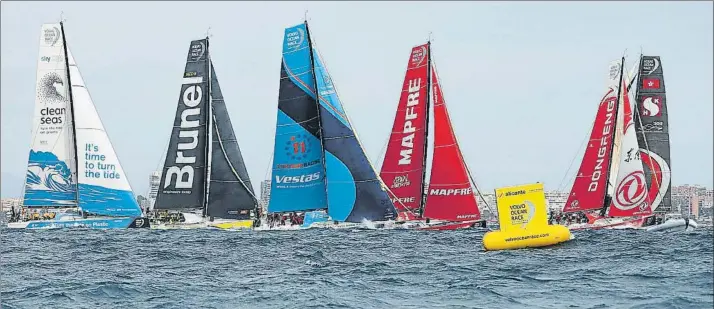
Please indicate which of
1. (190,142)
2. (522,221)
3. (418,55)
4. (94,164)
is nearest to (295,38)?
(418,55)

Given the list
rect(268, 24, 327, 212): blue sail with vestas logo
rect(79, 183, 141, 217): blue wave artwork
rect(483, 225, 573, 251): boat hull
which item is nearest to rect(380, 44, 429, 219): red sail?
rect(268, 24, 327, 212): blue sail with vestas logo

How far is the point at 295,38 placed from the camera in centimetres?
5006

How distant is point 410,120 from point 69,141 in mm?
21148

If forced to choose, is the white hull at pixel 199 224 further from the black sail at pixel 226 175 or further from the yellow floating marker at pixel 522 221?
the yellow floating marker at pixel 522 221

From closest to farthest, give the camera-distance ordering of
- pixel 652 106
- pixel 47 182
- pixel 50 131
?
pixel 50 131 < pixel 47 182 < pixel 652 106

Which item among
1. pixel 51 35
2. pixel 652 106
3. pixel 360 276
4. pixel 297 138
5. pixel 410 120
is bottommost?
pixel 360 276

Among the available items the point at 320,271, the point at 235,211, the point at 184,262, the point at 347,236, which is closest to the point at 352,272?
the point at 320,271

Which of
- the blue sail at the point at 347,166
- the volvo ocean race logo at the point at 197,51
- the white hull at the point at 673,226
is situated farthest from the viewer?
the volvo ocean race logo at the point at 197,51

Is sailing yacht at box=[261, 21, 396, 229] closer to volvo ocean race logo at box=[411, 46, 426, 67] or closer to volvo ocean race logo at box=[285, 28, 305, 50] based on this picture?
volvo ocean race logo at box=[285, 28, 305, 50]

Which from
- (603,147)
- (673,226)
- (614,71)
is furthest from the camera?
(614,71)

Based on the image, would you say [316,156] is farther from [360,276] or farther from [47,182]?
[360,276]

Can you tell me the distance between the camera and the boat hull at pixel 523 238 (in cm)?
3106

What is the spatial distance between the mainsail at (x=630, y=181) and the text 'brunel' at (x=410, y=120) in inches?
507

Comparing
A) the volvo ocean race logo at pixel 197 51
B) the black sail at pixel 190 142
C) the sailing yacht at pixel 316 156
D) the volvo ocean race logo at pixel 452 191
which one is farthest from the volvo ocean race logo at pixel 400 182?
the volvo ocean race logo at pixel 197 51
